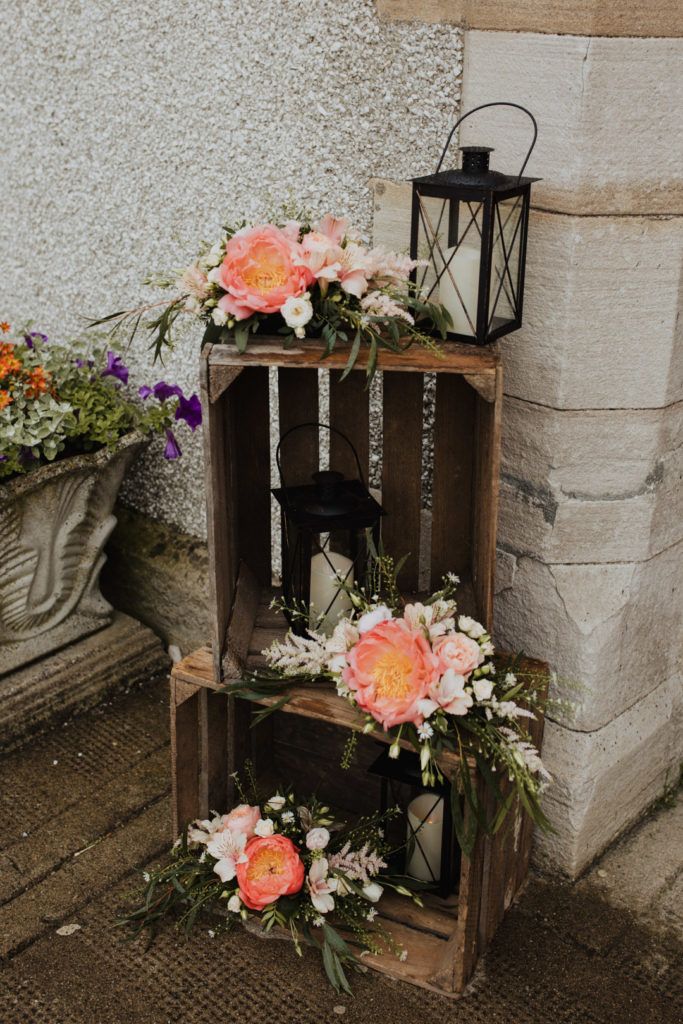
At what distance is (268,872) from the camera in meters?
2.12

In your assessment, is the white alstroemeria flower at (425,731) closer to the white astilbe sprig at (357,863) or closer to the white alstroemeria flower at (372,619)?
the white alstroemeria flower at (372,619)

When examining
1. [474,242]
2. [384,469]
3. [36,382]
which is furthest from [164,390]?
[474,242]

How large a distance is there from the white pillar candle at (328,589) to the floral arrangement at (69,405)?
72cm

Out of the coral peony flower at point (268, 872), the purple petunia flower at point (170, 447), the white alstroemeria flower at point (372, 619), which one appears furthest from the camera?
the purple petunia flower at point (170, 447)

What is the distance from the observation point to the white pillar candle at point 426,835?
223 cm

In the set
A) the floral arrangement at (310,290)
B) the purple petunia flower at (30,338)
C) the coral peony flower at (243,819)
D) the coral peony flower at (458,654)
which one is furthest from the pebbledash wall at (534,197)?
the coral peony flower at (243,819)

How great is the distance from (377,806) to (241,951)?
511 millimetres

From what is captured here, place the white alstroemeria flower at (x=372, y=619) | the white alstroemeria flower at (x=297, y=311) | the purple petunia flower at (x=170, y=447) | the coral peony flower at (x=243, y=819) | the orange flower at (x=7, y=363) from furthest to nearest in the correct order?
the purple petunia flower at (x=170, y=447) < the orange flower at (x=7, y=363) < the coral peony flower at (x=243, y=819) < the white alstroemeria flower at (x=372, y=619) < the white alstroemeria flower at (x=297, y=311)

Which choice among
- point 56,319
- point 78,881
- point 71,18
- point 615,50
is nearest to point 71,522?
point 56,319

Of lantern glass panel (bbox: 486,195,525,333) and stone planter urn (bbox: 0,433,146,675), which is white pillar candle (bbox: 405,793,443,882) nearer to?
lantern glass panel (bbox: 486,195,525,333)

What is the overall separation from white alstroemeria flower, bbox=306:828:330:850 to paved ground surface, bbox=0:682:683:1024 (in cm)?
24

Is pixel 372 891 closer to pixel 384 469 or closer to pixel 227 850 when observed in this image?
pixel 227 850

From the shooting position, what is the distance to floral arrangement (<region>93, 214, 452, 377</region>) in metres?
1.80

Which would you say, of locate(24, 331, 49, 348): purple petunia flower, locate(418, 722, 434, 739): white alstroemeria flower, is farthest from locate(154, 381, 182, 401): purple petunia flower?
locate(418, 722, 434, 739): white alstroemeria flower
